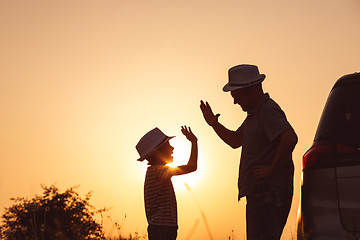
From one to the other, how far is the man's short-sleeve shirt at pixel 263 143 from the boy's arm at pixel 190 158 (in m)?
1.48

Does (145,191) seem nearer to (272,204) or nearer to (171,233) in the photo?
(171,233)

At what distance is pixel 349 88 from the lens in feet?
17.0

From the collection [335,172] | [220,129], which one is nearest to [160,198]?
[220,129]

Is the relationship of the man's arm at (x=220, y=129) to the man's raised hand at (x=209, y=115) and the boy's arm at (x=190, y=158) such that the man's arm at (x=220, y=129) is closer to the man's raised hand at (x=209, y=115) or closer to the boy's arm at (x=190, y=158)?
the man's raised hand at (x=209, y=115)

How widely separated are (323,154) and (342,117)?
12.3 inches

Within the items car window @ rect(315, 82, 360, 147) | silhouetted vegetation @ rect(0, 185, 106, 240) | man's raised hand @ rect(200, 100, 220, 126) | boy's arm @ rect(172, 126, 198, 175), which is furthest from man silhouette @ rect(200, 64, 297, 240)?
A: silhouetted vegetation @ rect(0, 185, 106, 240)

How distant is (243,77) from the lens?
621cm

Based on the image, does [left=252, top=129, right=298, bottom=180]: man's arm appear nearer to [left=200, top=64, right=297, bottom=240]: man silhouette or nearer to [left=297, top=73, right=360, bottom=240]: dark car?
[left=200, top=64, right=297, bottom=240]: man silhouette

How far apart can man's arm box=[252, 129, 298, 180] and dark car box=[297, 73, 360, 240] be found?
1.22ft

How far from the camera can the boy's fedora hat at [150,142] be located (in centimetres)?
791

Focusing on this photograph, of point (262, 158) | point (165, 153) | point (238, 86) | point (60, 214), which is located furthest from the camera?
point (60, 214)

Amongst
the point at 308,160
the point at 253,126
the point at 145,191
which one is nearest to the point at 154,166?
the point at 145,191

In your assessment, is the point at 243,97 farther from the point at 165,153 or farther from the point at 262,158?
the point at 165,153

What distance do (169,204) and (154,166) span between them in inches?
20.3
